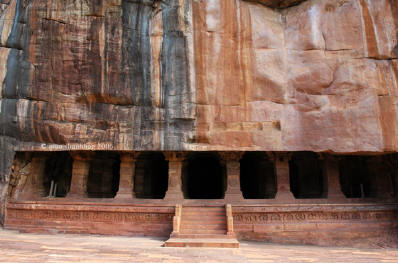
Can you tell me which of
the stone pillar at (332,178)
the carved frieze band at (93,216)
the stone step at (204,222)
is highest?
the stone pillar at (332,178)

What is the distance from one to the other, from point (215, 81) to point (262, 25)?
10.1ft

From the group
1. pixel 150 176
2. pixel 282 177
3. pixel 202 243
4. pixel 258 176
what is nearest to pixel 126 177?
pixel 150 176

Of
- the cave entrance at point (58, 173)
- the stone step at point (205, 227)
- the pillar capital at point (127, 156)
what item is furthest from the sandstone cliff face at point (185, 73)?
the cave entrance at point (58, 173)

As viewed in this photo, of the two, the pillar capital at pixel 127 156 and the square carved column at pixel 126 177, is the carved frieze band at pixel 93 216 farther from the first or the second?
the pillar capital at pixel 127 156

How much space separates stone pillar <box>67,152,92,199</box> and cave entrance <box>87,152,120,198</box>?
1478 mm

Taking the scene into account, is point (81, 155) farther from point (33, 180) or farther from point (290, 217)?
point (290, 217)

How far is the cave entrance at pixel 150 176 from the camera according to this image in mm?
15078

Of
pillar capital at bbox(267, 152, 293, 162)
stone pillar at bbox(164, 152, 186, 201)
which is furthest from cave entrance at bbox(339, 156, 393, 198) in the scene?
stone pillar at bbox(164, 152, 186, 201)

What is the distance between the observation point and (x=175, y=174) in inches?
510

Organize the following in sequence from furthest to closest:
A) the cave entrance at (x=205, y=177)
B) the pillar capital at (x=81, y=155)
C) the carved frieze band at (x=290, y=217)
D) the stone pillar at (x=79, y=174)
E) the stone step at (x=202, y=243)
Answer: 1. the cave entrance at (x=205, y=177)
2. the pillar capital at (x=81, y=155)
3. the stone pillar at (x=79, y=174)
4. the carved frieze band at (x=290, y=217)
5. the stone step at (x=202, y=243)

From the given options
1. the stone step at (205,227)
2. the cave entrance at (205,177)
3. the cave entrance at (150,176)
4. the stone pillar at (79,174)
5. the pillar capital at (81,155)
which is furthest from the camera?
the cave entrance at (205,177)

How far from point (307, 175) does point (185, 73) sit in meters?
9.58

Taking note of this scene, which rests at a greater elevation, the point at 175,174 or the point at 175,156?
the point at 175,156

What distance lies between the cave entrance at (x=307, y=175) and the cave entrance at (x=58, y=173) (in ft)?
41.1
